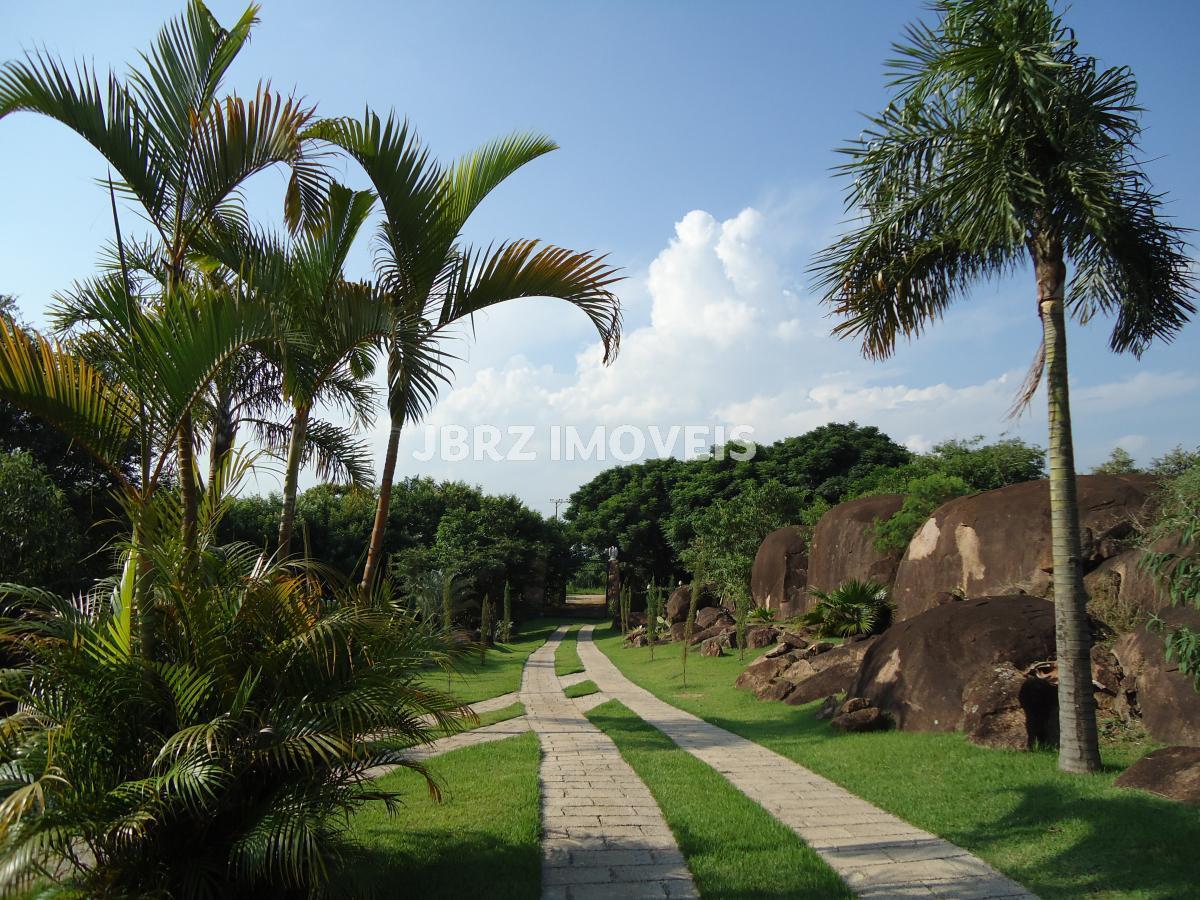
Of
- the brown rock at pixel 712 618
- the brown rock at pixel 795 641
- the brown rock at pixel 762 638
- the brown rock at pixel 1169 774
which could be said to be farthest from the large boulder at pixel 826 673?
the brown rock at pixel 712 618

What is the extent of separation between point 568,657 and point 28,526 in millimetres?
15270

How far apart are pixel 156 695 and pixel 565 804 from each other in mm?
3966

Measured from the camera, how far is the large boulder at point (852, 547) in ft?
58.4

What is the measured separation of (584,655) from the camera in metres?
25.8

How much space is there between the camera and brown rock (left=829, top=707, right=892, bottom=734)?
31.3 feet

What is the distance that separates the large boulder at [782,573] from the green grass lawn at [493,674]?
7.59m

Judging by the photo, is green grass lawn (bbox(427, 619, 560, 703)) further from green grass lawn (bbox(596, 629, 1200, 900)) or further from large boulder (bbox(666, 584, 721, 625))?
large boulder (bbox(666, 584, 721, 625))

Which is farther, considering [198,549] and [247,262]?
[247,262]

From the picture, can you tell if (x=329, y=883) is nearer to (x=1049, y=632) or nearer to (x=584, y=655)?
(x=1049, y=632)

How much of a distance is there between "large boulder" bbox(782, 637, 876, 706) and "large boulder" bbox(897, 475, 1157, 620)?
5.43 feet

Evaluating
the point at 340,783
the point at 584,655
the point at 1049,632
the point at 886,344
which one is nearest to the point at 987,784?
the point at 1049,632

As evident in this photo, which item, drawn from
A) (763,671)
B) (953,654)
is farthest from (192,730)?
(763,671)

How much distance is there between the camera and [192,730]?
3.56 meters

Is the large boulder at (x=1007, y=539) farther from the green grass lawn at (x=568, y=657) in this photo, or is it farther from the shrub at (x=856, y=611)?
the green grass lawn at (x=568, y=657)
